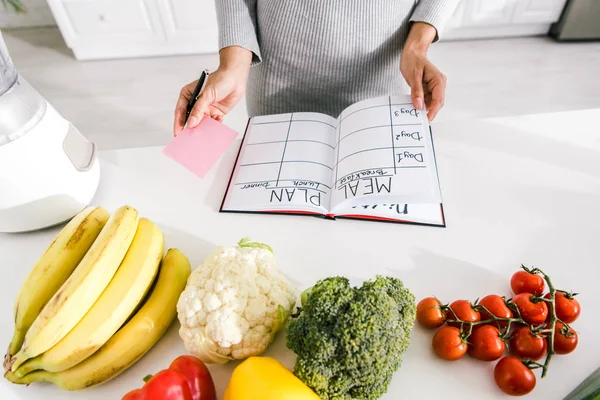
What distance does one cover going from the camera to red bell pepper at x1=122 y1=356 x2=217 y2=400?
0.50 metres

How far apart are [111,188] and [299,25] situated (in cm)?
60

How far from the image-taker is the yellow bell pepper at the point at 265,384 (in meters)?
0.48

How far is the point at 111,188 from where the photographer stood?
895 mm

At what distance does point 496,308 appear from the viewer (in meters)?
Result: 0.61

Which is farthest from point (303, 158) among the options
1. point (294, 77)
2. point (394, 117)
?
point (294, 77)

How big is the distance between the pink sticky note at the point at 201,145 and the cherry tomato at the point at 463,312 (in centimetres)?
51

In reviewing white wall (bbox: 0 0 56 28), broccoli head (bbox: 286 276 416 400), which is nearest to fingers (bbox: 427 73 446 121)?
broccoli head (bbox: 286 276 416 400)

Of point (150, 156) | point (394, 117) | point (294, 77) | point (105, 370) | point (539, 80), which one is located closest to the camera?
point (105, 370)

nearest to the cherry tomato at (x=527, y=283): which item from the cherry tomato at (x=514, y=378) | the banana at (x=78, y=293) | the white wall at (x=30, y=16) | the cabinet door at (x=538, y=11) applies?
the cherry tomato at (x=514, y=378)

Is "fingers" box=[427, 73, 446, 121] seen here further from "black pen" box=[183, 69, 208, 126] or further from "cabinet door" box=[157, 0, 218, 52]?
"cabinet door" box=[157, 0, 218, 52]

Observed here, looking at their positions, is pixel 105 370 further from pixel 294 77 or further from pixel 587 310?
pixel 294 77

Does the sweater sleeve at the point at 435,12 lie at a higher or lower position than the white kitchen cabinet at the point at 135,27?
higher

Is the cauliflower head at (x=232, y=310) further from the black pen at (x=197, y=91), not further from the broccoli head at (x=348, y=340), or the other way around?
the black pen at (x=197, y=91)

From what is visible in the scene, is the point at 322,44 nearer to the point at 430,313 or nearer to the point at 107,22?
the point at 430,313
